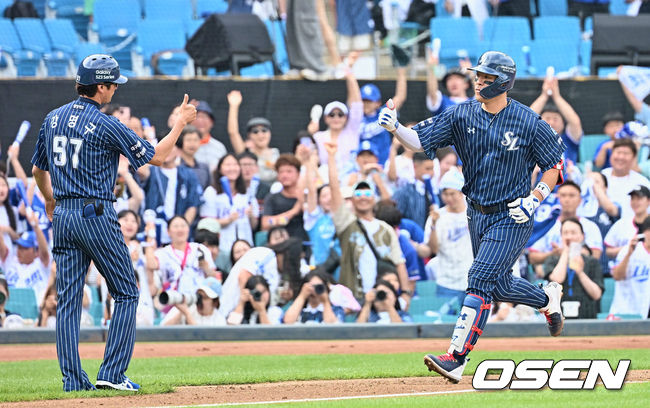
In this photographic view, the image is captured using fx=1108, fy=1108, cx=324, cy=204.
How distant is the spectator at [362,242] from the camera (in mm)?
13148

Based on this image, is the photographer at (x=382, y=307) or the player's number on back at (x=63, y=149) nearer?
the player's number on back at (x=63, y=149)

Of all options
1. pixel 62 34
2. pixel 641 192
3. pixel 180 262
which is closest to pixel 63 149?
pixel 180 262

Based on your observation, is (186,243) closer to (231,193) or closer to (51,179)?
(231,193)

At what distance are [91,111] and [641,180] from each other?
870 cm

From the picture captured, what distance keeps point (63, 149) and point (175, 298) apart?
18.0ft

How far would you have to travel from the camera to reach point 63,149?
744 centimetres

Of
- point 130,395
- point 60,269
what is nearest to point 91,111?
point 60,269

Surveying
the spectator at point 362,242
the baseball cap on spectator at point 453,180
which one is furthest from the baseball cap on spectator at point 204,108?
the baseball cap on spectator at point 453,180

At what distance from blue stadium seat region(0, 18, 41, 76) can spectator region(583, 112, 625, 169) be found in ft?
26.4

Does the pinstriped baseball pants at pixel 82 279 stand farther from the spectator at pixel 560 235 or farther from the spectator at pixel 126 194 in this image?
the spectator at pixel 560 235

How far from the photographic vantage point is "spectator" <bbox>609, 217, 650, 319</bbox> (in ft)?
43.1

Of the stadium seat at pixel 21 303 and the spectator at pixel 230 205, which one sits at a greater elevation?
the spectator at pixel 230 205

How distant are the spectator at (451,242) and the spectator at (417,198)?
2.14 ft

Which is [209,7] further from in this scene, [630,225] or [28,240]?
[630,225]
